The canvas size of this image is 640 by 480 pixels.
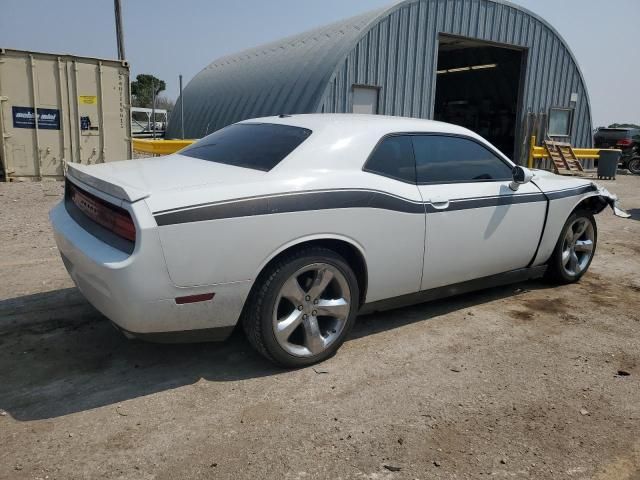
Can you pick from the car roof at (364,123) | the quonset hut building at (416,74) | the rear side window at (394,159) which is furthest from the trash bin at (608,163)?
the rear side window at (394,159)

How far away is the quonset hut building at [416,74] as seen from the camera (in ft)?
46.5

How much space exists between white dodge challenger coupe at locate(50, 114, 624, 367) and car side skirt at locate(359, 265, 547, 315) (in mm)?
12

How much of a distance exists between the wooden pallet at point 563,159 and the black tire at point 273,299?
15845mm

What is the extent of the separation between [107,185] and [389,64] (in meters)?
12.7

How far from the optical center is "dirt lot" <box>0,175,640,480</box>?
2566mm

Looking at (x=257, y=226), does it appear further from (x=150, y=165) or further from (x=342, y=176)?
(x=150, y=165)

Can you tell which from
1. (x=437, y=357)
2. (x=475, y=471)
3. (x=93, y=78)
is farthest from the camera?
(x=93, y=78)

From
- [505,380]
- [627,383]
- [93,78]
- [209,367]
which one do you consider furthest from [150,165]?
[93,78]

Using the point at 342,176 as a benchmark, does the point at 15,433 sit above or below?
below

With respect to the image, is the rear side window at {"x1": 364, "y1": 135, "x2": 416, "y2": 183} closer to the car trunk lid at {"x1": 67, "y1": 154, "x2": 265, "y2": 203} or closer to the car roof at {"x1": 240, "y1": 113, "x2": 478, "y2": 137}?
the car roof at {"x1": 240, "y1": 113, "x2": 478, "y2": 137}

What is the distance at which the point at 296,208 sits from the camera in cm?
320

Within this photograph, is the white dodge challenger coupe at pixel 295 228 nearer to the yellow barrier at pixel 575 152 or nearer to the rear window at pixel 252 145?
the rear window at pixel 252 145

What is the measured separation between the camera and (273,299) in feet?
10.5

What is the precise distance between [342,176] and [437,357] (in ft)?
4.44
